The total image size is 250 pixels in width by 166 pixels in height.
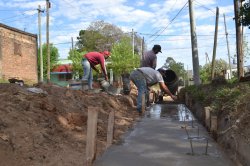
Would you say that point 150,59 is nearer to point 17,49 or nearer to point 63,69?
point 17,49

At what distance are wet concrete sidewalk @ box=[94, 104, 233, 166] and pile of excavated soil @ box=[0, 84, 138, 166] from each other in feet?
1.10

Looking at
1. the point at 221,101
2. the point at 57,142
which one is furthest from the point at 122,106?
the point at 57,142

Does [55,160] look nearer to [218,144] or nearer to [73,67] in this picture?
[218,144]

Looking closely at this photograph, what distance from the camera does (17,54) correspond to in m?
33.6

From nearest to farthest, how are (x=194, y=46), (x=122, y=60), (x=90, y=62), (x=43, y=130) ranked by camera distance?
(x=43, y=130) < (x=90, y=62) < (x=194, y=46) < (x=122, y=60)

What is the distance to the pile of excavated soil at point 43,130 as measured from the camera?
5.41 meters

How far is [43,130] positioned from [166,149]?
190 cm

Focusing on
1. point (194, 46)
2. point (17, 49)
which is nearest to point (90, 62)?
point (194, 46)

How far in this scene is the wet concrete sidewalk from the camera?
17.5 ft

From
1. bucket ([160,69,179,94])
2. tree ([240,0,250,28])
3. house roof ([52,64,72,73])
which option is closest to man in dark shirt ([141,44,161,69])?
tree ([240,0,250,28])

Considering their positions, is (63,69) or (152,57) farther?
(63,69)

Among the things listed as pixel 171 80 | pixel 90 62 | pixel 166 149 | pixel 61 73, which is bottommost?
pixel 166 149

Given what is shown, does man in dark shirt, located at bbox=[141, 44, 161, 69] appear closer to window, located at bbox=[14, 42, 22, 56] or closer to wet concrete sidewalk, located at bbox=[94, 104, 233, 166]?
wet concrete sidewalk, located at bbox=[94, 104, 233, 166]

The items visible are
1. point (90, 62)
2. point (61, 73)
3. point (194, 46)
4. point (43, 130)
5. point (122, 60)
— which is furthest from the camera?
point (61, 73)
